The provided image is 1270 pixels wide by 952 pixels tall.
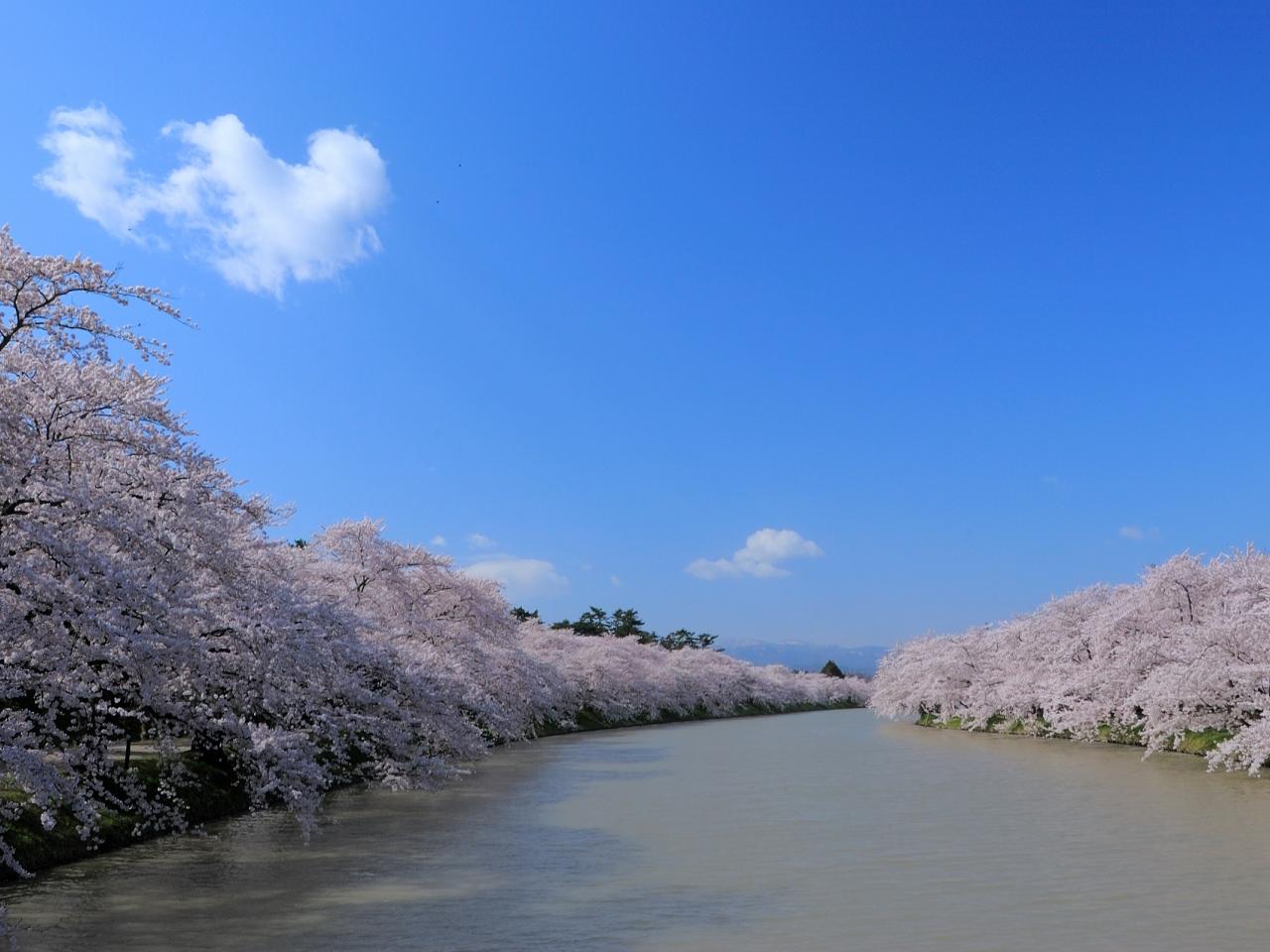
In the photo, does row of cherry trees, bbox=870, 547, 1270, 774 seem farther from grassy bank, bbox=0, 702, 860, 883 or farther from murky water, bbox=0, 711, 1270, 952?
grassy bank, bbox=0, 702, 860, 883

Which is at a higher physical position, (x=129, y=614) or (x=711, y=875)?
(x=129, y=614)

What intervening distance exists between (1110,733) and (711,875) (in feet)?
97.0

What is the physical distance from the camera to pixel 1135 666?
1329 inches

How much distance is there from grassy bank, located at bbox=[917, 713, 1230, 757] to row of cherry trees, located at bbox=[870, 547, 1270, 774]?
131 mm

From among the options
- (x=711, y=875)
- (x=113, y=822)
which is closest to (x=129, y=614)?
(x=113, y=822)

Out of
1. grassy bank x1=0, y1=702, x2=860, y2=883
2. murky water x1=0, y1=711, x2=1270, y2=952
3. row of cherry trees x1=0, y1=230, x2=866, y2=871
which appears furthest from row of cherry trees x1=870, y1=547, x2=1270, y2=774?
grassy bank x1=0, y1=702, x2=860, y2=883

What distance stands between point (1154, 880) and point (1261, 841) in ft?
13.2

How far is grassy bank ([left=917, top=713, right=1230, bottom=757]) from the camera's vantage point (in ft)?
100

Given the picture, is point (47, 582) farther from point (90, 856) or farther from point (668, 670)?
point (668, 670)

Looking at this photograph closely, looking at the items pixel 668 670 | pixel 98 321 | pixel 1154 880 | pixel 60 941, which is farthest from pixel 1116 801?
pixel 668 670

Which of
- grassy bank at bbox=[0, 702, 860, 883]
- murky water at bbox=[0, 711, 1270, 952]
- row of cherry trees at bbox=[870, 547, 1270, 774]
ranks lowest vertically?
murky water at bbox=[0, 711, 1270, 952]

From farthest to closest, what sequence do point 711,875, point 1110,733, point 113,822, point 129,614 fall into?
point 1110,733
point 113,822
point 711,875
point 129,614

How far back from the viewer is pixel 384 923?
12.1 m

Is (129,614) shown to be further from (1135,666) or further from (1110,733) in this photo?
(1110,733)
